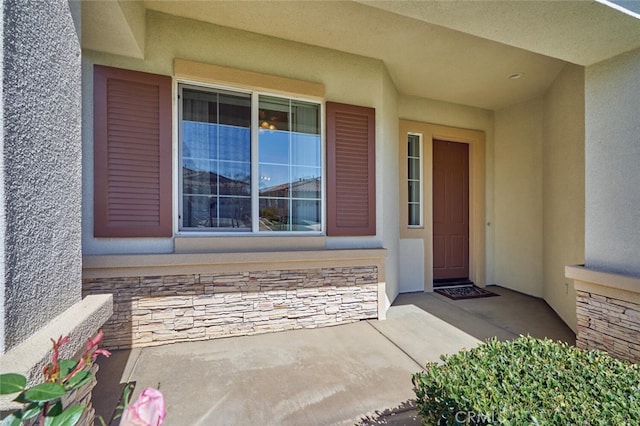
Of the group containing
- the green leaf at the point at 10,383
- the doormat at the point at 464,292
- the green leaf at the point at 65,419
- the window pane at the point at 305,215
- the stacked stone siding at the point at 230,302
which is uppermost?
the window pane at the point at 305,215

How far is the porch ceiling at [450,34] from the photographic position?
2275 mm

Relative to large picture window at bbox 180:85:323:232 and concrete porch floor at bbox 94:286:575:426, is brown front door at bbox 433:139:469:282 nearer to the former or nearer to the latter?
concrete porch floor at bbox 94:286:575:426

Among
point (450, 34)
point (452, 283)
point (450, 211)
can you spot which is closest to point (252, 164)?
point (450, 34)

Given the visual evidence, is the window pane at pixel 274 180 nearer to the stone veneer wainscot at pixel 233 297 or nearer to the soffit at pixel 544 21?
the stone veneer wainscot at pixel 233 297

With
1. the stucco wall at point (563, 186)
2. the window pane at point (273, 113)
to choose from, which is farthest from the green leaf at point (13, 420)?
the stucco wall at point (563, 186)

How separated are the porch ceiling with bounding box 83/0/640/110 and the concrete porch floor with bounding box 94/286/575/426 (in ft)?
9.94

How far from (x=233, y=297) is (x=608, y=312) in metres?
3.66

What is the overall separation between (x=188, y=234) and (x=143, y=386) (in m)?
1.49

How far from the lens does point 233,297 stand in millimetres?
3477

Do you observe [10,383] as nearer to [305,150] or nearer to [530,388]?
[530,388]

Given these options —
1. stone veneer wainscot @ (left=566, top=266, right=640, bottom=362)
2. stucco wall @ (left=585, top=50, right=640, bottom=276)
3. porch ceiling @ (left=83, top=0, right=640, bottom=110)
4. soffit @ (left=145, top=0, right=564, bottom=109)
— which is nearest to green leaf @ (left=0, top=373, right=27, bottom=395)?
porch ceiling @ (left=83, top=0, right=640, bottom=110)

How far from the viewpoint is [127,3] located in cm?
270

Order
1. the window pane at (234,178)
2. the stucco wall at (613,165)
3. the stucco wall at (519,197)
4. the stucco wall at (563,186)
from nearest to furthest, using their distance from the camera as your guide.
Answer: the stucco wall at (613,165) → the window pane at (234,178) → the stucco wall at (563,186) → the stucco wall at (519,197)

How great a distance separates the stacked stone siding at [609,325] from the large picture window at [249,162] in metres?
2.86
